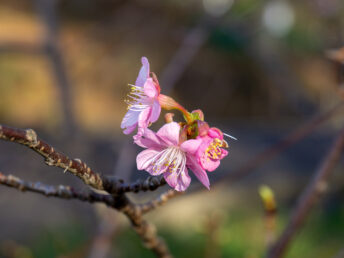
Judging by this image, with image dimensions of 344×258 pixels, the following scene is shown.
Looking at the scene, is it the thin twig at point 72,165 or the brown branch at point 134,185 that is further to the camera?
the brown branch at point 134,185

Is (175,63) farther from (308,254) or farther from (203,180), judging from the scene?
(203,180)

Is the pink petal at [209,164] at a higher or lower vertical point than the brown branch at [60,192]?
higher

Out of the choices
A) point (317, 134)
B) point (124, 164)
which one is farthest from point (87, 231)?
point (317, 134)

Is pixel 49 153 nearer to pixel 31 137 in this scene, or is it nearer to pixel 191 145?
pixel 31 137

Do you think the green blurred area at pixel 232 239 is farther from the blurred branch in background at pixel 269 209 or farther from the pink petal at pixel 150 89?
the pink petal at pixel 150 89

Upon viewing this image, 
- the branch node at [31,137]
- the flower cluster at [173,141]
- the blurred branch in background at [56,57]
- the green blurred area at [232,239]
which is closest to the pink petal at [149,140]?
the flower cluster at [173,141]

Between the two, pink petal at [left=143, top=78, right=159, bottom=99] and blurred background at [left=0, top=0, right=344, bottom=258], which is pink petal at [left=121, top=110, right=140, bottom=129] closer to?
pink petal at [left=143, top=78, right=159, bottom=99]

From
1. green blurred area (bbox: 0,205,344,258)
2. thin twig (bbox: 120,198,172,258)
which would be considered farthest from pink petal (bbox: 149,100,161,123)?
green blurred area (bbox: 0,205,344,258)
